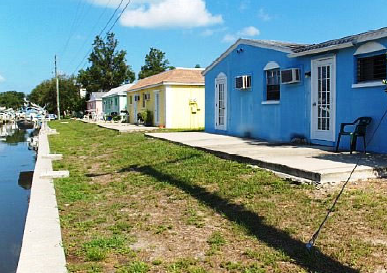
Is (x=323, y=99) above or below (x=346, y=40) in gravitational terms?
below

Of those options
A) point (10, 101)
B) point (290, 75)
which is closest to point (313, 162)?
point (290, 75)

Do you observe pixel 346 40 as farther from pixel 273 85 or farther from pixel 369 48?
pixel 273 85

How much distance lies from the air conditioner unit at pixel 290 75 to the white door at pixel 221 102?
4480mm

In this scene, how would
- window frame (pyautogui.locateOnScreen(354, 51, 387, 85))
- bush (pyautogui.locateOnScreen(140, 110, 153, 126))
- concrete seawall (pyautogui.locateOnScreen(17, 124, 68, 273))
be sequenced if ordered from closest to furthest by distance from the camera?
concrete seawall (pyautogui.locateOnScreen(17, 124, 68, 273)), window frame (pyautogui.locateOnScreen(354, 51, 387, 85)), bush (pyautogui.locateOnScreen(140, 110, 153, 126))

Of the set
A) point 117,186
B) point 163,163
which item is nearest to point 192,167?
point 163,163

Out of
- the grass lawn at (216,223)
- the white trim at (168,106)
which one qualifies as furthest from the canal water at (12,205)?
the white trim at (168,106)

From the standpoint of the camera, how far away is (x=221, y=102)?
16.5 meters

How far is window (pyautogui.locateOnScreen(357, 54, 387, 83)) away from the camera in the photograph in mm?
8914

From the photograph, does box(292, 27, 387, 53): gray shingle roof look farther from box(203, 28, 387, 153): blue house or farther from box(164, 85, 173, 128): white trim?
box(164, 85, 173, 128): white trim

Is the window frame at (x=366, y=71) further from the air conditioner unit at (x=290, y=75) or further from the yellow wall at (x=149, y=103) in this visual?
the yellow wall at (x=149, y=103)

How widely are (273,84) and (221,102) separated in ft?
12.5

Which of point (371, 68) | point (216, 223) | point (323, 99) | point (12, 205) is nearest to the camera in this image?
point (216, 223)

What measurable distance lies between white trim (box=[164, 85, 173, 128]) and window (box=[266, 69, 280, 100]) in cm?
1038

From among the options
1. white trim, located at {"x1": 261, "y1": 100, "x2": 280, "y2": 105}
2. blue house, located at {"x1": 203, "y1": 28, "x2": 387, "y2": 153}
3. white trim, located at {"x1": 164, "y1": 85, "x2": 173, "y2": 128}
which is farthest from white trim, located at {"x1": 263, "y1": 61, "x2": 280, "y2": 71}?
white trim, located at {"x1": 164, "y1": 85, "x2": 173, "y2": 128}
